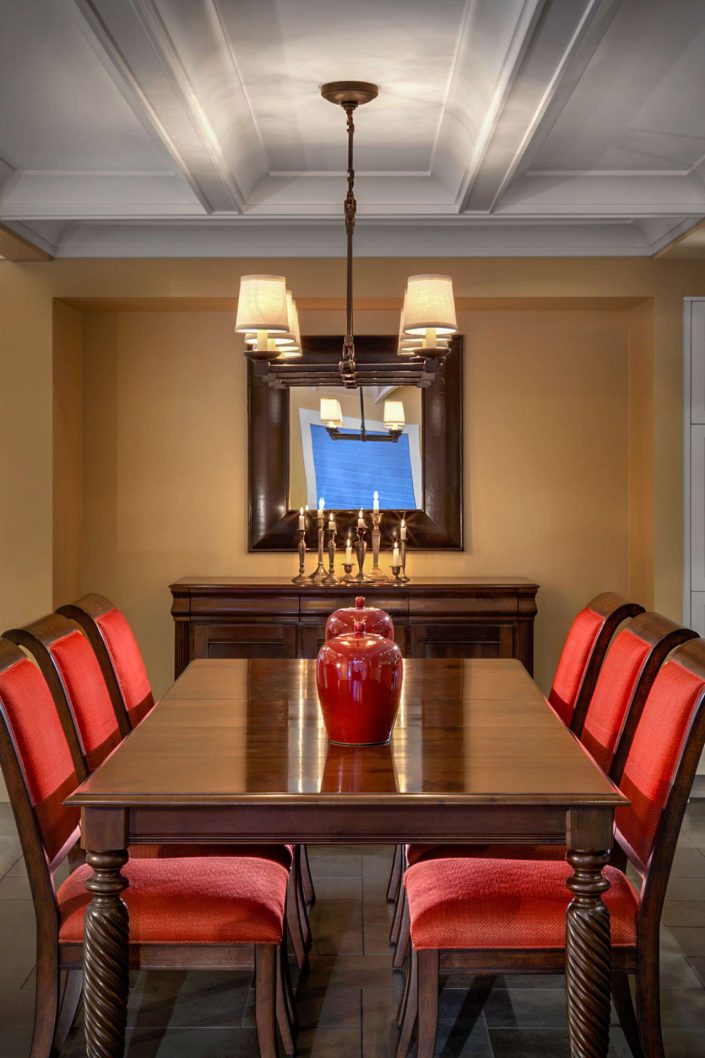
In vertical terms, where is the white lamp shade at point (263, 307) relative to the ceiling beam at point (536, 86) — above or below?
below

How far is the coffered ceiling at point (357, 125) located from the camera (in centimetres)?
264

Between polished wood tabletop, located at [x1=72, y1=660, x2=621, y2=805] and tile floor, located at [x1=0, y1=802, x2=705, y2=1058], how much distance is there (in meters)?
0.77

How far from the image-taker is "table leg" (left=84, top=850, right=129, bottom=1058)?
6.67 ft

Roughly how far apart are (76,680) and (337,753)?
85 cm

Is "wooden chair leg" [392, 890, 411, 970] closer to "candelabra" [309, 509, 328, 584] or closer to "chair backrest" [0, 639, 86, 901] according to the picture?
"chair backrest" [0, 639, 86, 901]

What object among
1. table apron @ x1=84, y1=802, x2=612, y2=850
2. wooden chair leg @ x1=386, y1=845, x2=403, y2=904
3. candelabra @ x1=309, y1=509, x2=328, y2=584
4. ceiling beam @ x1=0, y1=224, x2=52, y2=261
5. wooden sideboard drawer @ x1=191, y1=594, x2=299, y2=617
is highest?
ceiling beam @ x1=0, y1=224, x2=52, y2=261

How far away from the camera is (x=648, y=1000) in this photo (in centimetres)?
222

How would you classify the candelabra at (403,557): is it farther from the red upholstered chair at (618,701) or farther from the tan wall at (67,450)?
the red upholstered chair at (618,701)

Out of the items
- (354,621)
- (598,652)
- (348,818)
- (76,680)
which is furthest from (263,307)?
(348,818)

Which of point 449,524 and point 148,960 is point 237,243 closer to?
point 449,524

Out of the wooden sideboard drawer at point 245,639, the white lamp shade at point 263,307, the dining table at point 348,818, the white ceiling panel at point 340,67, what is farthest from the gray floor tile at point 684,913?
the white ceiling panel at point 340,67

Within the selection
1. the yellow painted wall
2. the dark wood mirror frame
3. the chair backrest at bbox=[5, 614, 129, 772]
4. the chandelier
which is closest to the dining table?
the chair backrest at bbox=[5, 614, 129, 772]

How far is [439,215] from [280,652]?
1.90 m

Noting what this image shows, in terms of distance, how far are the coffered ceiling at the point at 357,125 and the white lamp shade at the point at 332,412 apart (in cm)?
68
